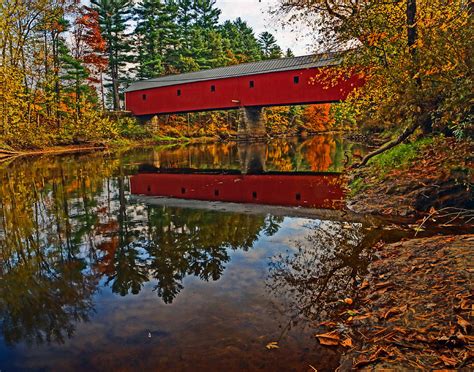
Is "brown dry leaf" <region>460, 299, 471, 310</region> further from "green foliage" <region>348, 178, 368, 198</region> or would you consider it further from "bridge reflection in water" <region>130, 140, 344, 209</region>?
"green foliage" <region>348, 178, 368, 198</region>

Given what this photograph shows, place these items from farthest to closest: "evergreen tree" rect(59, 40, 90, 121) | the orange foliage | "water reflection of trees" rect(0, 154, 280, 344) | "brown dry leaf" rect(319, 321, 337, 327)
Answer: the orange foliage < "evergreen tree" rect(59, 40, 90, 121) < "water reflection of trees" rect(0, 154, 280, 344) < "brown dry leaf" rect(319, 321, 337, 327)

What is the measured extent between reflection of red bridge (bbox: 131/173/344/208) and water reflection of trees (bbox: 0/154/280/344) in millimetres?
1617

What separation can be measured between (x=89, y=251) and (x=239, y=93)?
27820 millimetres

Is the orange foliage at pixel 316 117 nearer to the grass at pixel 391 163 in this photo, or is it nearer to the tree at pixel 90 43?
the tree at pixel 90 43

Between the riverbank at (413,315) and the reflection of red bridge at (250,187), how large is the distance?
402cm

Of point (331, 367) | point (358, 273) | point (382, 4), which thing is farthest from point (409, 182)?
point (331, 367)

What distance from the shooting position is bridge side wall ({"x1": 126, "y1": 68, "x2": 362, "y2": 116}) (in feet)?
88.4

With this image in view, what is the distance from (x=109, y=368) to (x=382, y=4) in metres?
9.63

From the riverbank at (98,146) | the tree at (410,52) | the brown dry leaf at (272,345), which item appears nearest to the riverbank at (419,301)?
the brown dry leaf at (272,345)

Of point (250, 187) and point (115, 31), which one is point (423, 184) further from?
point (115, 31)

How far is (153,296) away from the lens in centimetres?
397

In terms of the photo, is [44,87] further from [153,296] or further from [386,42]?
[153,296]

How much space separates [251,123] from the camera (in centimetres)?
3466

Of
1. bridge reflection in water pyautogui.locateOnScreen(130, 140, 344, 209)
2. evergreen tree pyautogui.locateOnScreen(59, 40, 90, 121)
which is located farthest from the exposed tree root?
evergreen tree pyautogui.locateOnScreen(59, 40, 90, 121)
